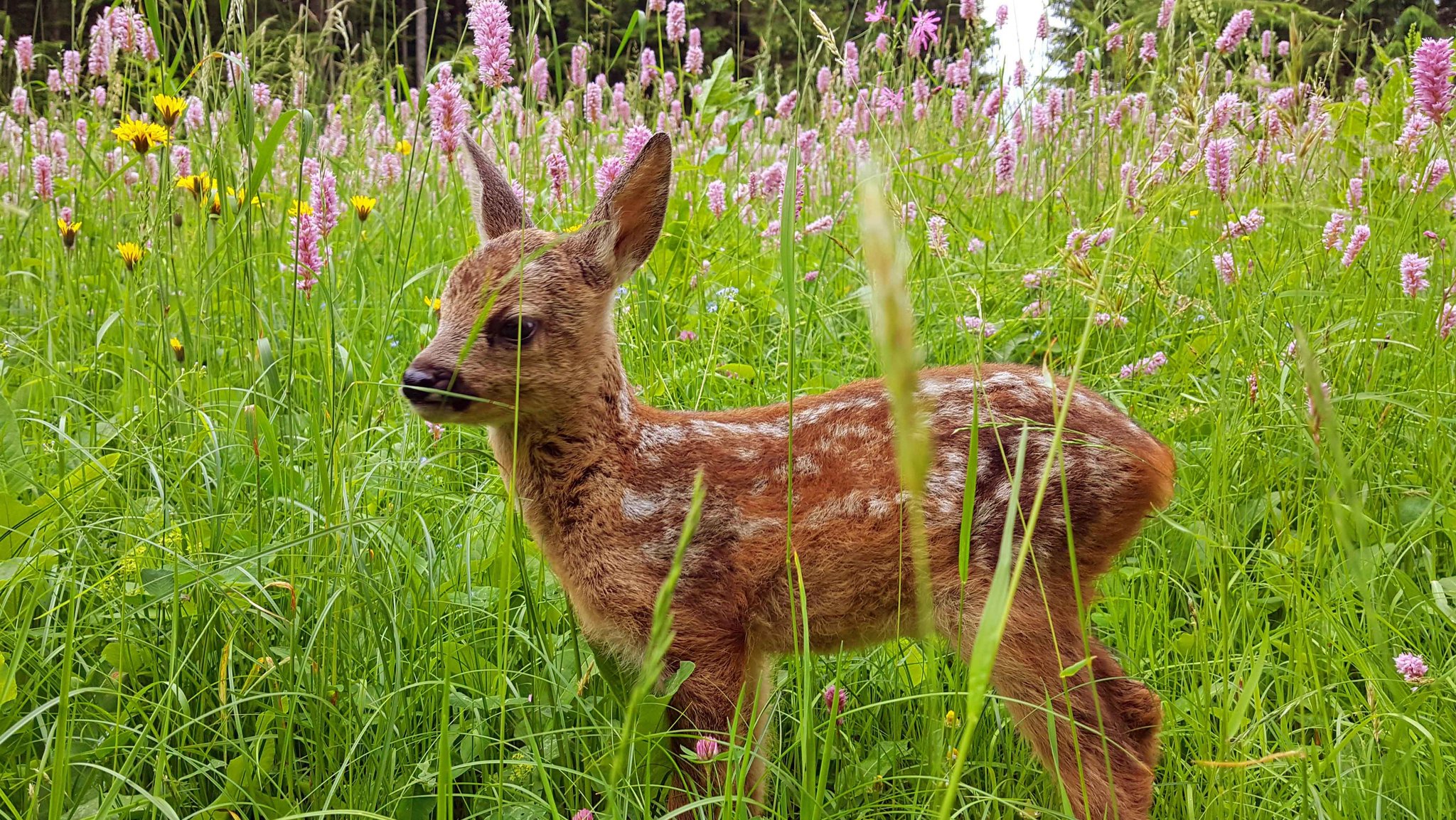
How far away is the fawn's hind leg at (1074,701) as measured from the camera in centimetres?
224

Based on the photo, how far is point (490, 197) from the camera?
299 centimetres

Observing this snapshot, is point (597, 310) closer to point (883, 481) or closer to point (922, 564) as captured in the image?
point (883, 481)

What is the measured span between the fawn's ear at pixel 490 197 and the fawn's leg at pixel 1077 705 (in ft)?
5.64

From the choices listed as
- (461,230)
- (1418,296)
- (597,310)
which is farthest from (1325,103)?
(461,230)

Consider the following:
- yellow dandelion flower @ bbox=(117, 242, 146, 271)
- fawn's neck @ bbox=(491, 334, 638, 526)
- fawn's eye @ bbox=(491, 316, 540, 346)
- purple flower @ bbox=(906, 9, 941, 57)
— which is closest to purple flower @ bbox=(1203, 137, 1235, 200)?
purple flower @ bbox=(906, 9, 941, 57)

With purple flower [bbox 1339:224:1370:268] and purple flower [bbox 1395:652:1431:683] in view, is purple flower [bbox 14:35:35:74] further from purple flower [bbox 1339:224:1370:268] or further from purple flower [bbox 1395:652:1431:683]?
purple flower [bbox 1395:652:1431:683]

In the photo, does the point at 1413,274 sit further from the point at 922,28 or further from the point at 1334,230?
the point at 922,28

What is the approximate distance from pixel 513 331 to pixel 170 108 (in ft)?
3.50

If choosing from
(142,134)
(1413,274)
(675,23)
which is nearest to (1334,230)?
(1413,274)

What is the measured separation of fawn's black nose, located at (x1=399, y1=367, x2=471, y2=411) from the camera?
2.32m

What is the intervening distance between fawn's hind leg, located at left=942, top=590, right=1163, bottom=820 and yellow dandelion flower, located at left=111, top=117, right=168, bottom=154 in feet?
7.97

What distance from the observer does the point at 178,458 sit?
8.41 feet

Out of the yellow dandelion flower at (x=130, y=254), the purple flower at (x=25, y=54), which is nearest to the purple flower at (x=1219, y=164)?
the yellow dandelion flower at (x=130, y=254)

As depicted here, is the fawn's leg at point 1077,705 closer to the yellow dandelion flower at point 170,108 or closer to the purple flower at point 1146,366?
the purple flower at point 1146,366
